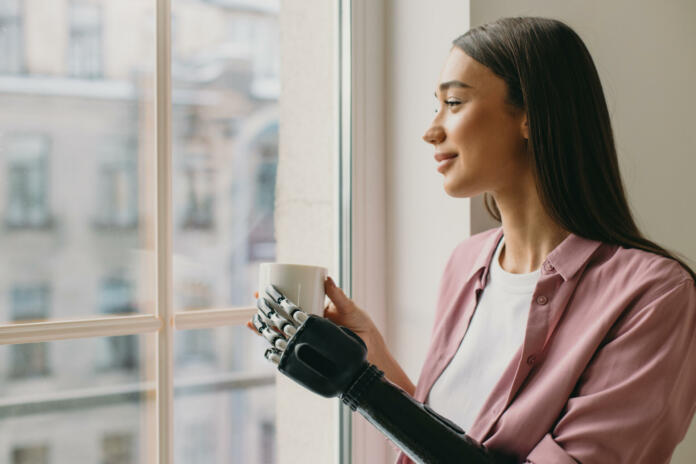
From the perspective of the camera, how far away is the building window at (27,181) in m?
0.84

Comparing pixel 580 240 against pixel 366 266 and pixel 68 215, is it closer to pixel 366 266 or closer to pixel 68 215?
pixel 366 266

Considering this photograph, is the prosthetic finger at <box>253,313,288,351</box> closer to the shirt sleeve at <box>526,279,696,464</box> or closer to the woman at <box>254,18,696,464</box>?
the woman at <box>254,18,696,464</box>

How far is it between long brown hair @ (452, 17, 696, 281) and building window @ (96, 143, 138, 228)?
1.78 ft

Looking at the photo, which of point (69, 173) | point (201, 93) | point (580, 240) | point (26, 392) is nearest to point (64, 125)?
point (69, 173)

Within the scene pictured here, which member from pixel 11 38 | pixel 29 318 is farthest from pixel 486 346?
pixel 11 38

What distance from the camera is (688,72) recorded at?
1.29m

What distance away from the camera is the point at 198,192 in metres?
0.99

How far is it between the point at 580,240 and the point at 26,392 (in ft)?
2.57

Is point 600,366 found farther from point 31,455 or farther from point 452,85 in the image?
point 31,455

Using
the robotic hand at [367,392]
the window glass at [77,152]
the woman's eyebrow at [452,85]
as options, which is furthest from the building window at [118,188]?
the woman's eyebrow at [452,85]

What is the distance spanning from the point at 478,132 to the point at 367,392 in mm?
355

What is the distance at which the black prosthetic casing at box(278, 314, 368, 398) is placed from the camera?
0.69 metres

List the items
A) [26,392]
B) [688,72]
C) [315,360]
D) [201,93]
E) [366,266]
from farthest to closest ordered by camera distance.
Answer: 1. [688,72]
2. [366,266]
3. [201,93]
4. [26,392]
5. [315,360]

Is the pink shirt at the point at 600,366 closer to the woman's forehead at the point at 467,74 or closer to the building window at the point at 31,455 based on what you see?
the woman's forehead at the point at 467,74
